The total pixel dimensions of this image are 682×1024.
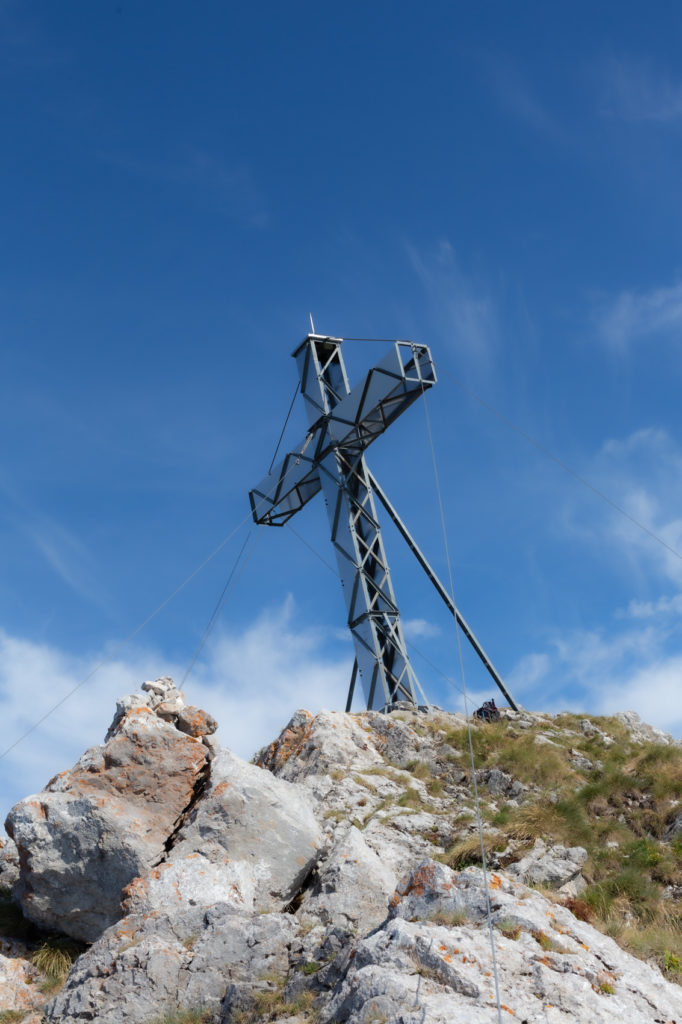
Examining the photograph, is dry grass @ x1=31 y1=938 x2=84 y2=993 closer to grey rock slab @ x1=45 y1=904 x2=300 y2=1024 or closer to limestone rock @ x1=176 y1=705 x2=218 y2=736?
grey rock slab @ x1=45 y1=904 x2=300 y2=1024

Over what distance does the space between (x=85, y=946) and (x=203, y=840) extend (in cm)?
198

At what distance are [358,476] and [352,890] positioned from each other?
1075 centimetres

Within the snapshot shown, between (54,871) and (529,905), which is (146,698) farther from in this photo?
(529,905)

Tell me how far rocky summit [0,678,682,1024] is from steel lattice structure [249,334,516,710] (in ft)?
8.78

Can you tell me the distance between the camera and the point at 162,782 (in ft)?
34.1

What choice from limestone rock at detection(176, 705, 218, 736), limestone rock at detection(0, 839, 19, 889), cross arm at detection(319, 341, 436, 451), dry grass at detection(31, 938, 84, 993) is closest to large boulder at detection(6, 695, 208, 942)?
dry grass at detection(31, 938, 84, 993)

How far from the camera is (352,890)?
8.71 meters

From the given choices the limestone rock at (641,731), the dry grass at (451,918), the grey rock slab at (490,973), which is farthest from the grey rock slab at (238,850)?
the limestone rock at (641,731)

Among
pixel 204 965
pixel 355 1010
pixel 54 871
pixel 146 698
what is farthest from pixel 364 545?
Answer: pixel 355 1010

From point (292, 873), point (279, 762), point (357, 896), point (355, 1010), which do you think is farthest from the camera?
point (279, 762)

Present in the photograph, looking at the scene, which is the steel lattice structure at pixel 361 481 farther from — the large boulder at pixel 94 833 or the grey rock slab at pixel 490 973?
the grey rock slab at pixel 490 973

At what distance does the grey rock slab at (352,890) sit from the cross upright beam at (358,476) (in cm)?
762

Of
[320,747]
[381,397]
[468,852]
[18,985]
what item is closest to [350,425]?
[381,397]

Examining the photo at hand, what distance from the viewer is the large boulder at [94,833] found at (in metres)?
9.55
